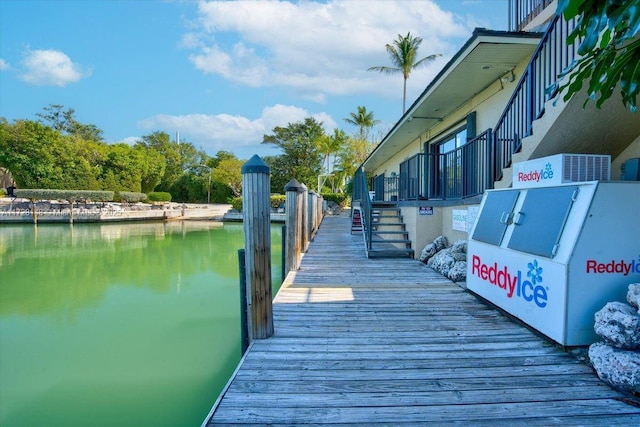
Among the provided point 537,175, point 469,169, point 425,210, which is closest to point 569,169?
point 537,175

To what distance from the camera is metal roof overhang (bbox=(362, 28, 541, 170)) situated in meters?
5.62

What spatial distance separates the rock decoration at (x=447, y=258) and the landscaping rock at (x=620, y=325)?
271cm

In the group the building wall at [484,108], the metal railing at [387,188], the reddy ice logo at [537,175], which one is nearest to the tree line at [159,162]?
the metal railing at [387,188]

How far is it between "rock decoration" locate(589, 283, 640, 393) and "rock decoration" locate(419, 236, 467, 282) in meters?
2.70

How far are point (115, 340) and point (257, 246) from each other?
11.6 feet

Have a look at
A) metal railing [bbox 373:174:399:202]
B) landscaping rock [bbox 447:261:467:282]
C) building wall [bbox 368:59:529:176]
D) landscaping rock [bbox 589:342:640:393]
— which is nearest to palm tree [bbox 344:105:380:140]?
metal railing [bbox 373:174:399:202]

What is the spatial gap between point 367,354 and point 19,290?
8685 mm

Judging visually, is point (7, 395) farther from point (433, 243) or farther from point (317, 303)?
point (433, 243)

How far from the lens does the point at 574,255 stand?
266cm

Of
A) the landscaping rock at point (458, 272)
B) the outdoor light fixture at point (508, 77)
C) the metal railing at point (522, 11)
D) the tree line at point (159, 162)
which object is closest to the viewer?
the landscaping rock at point (458, 272)

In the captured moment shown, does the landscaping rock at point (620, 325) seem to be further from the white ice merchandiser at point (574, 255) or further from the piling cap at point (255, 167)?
the piling cap at point (255, 167)

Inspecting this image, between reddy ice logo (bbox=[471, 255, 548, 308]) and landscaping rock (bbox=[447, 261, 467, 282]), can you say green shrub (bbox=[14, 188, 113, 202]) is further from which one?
reddy ice logo (bbox=[471, 255, 548, 308])

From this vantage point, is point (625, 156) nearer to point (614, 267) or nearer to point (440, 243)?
point (614, 267)

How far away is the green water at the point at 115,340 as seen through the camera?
3479 millimetres
